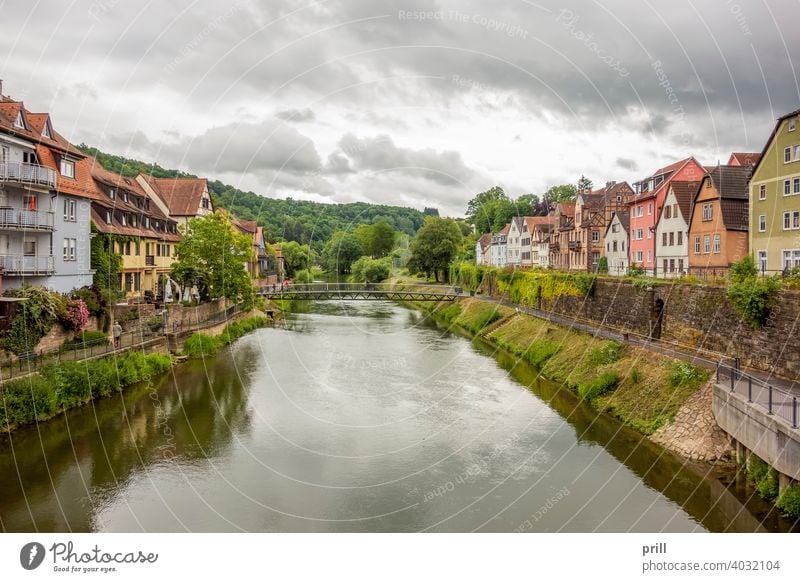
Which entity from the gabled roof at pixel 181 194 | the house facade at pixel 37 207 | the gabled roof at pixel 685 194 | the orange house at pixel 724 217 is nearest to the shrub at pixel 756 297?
the orange house at pixel 724 217

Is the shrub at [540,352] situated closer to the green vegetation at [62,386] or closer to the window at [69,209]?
the green vegetation at [62,386]

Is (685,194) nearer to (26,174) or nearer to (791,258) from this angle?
(791,258)

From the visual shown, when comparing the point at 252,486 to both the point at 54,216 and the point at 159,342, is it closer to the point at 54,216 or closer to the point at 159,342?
the point at 159,342

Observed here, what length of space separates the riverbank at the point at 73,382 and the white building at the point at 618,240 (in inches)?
1511

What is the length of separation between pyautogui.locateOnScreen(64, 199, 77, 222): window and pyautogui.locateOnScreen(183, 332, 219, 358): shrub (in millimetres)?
9417

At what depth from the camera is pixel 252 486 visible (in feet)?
57.0

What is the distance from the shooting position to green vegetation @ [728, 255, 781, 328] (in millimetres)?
22047

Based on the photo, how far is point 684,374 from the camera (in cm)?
2259

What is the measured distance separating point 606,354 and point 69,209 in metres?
28.5

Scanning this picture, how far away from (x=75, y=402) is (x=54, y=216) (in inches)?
454

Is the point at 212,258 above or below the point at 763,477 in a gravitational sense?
above

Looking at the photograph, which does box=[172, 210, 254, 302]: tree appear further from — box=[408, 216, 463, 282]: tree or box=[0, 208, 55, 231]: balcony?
box=[408, 216, 463, 282]: tree

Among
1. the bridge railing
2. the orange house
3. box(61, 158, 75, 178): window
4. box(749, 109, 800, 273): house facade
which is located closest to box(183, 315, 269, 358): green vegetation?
box(61, 158, 75, 178): window

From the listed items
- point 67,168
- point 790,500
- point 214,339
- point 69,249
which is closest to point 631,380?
point 790,500
